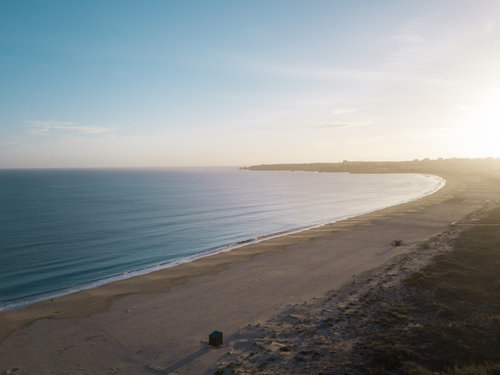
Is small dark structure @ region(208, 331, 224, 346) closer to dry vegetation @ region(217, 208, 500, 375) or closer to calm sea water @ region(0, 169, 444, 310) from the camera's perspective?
dry vegetation @ region(217, 208, 500, 375)

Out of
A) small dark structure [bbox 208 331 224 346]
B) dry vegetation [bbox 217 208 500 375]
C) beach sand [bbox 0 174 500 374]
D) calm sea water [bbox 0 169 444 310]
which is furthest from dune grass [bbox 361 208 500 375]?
calm sea water [bbox 0 169 444 310]

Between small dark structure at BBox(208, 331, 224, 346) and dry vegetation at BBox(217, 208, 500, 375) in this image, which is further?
small dark structure at BBox(208, 331, 224, 346)

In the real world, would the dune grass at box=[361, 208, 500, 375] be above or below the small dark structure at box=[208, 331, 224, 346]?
above

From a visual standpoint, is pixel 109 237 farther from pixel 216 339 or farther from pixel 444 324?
pixel 444 324

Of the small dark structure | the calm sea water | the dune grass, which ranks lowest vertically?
the calm sea water

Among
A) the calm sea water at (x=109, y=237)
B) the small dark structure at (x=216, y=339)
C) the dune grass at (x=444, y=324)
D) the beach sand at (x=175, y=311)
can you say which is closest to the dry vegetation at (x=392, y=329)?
the dune grass at (x=444, y=324)

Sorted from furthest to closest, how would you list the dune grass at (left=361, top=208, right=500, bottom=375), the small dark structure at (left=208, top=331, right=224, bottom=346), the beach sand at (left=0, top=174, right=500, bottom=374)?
the small dark structure at (left=208, top=331, right=224, bottom=346), the beach sand at (left=0, top=174, right=500, bottom=374), the dune grass at (left=361, top=208, right=500, bottom=375)

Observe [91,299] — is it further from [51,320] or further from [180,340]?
[180,340]
